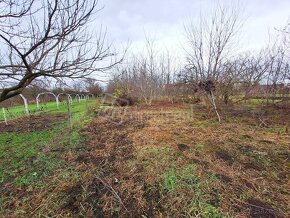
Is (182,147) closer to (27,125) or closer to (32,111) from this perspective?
(27,125)

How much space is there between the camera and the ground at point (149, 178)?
5.75ft

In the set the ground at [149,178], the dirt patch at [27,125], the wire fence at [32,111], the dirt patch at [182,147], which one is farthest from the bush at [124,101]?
the dirt patch at [182,147]

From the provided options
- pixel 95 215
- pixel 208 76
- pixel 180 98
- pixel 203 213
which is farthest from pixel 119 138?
pixel 180 98

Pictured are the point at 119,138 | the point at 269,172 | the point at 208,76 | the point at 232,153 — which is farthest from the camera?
the point at 208,76

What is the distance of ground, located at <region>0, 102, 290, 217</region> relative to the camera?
1.75 metres

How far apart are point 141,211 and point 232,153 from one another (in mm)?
2354

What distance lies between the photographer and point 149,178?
90.8 inches

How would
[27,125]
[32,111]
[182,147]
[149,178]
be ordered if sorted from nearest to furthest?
1. [149,178]
2. [182,147]
3. [27,125]
4. [32,111]

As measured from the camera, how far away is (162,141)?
12.8 feet

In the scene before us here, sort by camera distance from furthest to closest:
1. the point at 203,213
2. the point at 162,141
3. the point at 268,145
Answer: the point at 162,141 < the point at 268,145 < the point at 203,213

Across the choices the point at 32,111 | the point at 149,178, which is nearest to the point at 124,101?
the point at 32,111

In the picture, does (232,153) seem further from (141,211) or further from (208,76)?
(208,76)

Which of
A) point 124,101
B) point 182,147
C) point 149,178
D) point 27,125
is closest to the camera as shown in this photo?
point 149,178

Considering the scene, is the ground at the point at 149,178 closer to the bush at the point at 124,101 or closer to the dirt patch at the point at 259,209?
the dirt patch at the point at 259,209
